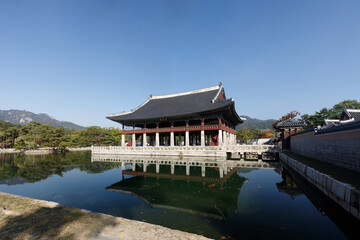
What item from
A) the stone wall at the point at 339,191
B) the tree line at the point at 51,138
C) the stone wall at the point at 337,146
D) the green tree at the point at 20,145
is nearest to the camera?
the stone wall at the point at 339,191

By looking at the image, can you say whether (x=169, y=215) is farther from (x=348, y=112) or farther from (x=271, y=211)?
(x=348, y=112)

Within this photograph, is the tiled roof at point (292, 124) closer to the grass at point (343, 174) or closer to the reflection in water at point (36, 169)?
the grass at point (343, 174)

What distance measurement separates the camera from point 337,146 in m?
9.67

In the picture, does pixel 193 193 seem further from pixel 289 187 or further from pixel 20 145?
pixel 20 145

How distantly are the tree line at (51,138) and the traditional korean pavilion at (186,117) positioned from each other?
14.4m

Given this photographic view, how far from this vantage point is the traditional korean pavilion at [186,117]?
2512 centimetres

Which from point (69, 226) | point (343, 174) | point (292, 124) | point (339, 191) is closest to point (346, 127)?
point (343, 174)

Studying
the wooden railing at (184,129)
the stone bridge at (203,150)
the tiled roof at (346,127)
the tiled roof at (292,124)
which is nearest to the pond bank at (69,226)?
the tiled roof at (346,127)

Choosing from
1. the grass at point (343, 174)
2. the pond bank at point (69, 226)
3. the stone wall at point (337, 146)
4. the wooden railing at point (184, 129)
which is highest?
the wooden railing at point (184, 129)

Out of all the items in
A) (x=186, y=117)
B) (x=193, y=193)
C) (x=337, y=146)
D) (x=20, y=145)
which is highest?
(x=186, y=117)

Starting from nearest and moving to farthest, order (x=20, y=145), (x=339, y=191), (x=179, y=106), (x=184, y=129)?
(x=339, y=191), (x=184, y=129), (x=179, y=106), (x=20, y=145)

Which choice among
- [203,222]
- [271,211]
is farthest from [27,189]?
[271,211]

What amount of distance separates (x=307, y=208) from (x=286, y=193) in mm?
2065

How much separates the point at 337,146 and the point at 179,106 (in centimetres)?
2315
